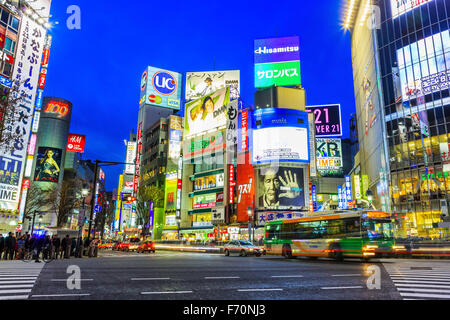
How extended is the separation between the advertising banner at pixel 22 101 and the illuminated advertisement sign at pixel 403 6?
1912 inches

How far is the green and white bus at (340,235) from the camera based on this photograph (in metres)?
21.4

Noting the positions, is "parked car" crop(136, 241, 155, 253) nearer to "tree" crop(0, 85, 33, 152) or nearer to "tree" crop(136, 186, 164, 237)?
"tree" crop(0, 85, 33, 152)

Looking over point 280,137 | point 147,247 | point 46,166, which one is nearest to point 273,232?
point 147,247

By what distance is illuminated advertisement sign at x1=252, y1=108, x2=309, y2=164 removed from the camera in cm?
5838

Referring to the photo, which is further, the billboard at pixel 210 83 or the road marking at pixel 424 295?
the billboard at pixel 210 83

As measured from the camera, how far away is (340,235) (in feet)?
75.0

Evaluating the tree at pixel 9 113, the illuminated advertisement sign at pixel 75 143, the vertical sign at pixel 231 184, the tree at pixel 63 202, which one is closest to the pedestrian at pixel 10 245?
the tree at pixel 9 113

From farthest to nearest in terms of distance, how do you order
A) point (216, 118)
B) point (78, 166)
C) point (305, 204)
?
point (78, 166) → point (216, 118) → point (305, 204)

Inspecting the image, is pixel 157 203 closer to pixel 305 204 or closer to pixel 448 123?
pixel 305 204

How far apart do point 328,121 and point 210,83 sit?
→ 30620mm

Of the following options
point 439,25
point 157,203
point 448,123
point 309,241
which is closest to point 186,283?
point 309,241

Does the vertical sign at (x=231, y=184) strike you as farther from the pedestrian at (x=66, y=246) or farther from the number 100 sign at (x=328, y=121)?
the pedestrian at (x=66, y=246)

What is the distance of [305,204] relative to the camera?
57.6 m
